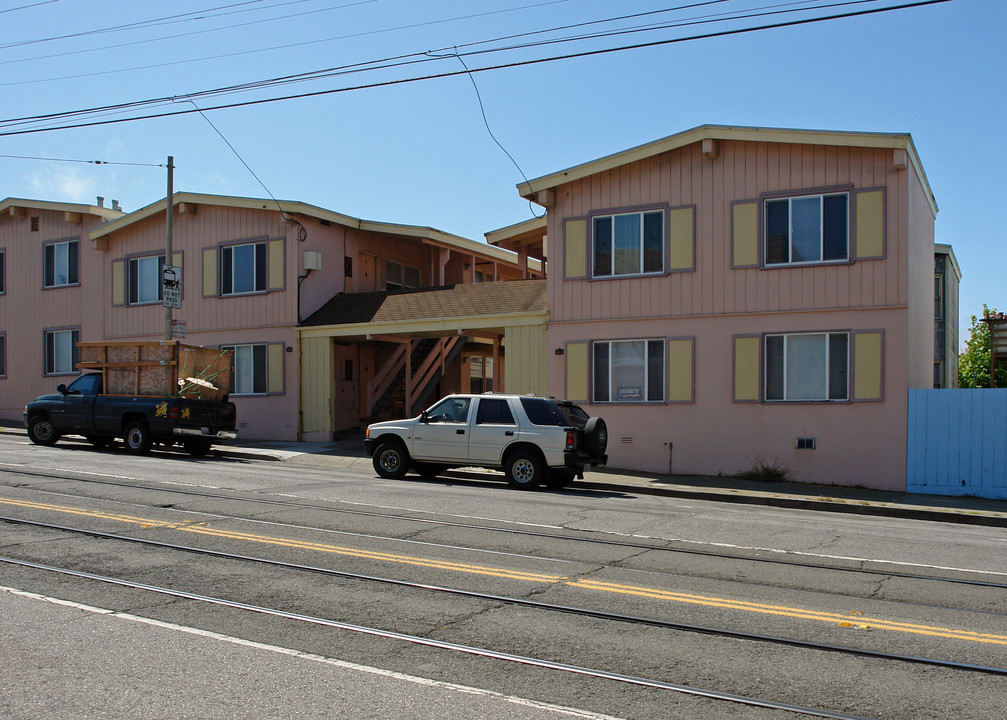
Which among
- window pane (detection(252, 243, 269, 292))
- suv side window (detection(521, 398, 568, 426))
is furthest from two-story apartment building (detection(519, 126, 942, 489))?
window pane (detection(252, 243, 269, 292))

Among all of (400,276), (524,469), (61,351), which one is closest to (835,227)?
(524,469)

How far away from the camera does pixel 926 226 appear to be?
67.2ft

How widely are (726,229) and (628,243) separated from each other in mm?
2214

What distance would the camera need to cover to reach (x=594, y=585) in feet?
25.3

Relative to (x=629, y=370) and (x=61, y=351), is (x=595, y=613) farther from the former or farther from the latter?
(x=61, y=351)

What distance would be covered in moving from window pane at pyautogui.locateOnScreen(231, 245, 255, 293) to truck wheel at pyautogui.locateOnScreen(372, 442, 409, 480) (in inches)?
433

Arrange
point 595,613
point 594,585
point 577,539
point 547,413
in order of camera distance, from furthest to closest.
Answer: point 547,413 → point 577,539 → point 594,585 → point 595,613

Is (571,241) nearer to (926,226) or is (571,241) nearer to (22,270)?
(926,226)

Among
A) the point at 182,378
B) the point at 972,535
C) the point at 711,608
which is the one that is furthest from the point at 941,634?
the point at 182,378

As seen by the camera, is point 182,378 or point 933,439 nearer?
point 933,439

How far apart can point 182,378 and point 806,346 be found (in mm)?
13777

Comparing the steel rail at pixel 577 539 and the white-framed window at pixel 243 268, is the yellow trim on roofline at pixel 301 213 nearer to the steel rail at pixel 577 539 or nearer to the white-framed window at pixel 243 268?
the white-framed window at pixel 243 268

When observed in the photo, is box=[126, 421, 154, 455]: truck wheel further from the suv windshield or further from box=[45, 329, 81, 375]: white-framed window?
box=[45, 329, 81, 375]: white-framed window

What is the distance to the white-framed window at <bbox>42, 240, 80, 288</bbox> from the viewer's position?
29.9 m
